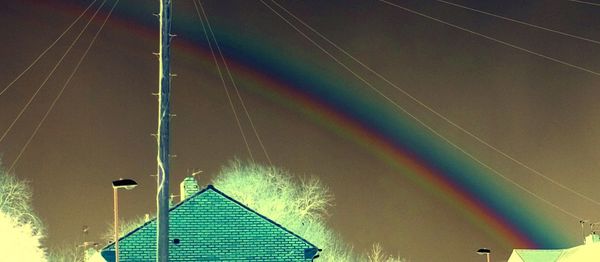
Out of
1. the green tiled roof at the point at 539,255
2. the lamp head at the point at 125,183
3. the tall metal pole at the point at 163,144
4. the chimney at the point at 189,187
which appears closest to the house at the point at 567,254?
the green tiled roof at the point at 539,255

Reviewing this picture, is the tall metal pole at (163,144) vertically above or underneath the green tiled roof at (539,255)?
above

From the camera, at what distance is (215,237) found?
120 ft

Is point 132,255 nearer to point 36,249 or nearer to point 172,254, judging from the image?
point 172,254

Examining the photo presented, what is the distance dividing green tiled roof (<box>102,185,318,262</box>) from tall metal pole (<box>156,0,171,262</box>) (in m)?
14.7

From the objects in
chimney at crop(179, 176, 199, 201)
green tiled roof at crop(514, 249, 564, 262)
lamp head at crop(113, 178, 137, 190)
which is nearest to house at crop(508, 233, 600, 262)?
green tiled roof at crop(514, 249, 564, 262)

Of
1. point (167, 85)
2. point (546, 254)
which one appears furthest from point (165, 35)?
point (546, 254)

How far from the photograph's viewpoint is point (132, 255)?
36406 mm

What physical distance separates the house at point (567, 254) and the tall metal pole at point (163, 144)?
73437 mm

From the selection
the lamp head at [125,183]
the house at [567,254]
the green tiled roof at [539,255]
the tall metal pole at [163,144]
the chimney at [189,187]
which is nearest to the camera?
the tall metal pole at [163,144]

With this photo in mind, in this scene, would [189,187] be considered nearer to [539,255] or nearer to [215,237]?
[215,237]

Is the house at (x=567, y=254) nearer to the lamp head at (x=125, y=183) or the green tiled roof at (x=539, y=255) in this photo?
the green tiled roof at (x=539, y=255)

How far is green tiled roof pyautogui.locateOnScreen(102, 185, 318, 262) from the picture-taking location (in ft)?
119

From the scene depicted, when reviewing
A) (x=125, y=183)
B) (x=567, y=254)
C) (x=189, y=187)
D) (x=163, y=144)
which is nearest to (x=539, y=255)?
(x=567, y=254)

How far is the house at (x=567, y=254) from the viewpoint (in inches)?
3652
